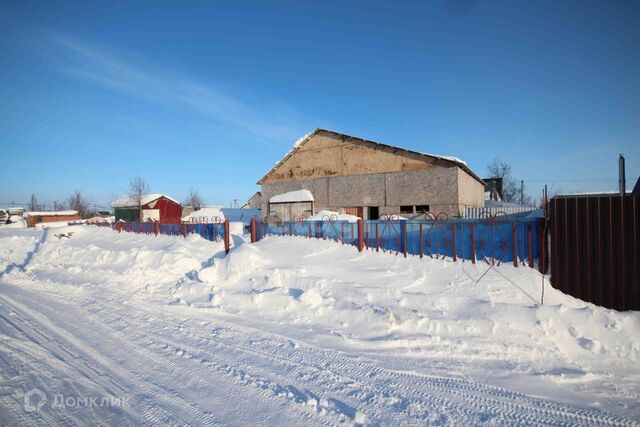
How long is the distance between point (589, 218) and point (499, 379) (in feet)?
12.7

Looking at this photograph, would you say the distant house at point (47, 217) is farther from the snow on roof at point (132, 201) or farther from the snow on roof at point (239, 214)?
the snow on roof at point (239, 214)

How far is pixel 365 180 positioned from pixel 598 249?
12966 mm

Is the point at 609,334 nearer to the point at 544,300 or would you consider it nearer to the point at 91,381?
the point at 544,300

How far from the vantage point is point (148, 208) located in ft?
136

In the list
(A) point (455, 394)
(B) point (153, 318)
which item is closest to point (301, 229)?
(B) point (153, 318)

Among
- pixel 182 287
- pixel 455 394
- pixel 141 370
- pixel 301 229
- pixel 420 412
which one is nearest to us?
pixel 420 412

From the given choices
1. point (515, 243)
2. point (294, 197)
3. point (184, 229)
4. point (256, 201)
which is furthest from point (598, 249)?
point (256, 201)

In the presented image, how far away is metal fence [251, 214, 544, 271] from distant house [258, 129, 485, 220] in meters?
8.29

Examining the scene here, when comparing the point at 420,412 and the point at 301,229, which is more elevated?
the point at 301,229

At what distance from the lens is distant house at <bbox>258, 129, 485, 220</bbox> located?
15711 millimetres

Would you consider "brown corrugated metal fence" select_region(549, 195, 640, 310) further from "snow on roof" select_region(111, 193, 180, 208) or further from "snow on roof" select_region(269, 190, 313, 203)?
"snow on roof" select_region(111, 193, 180, 208)

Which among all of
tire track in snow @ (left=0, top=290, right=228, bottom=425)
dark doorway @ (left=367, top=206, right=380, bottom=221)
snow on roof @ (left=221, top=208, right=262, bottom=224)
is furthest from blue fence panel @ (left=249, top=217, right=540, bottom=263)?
snow on roof @ (left=221, top=208, right=262, bottom=224)

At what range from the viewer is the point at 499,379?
3.48m

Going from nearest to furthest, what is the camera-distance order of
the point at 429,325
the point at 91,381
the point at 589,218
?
the point at 91,381 → the point at 429,325 → the point at 589,218
